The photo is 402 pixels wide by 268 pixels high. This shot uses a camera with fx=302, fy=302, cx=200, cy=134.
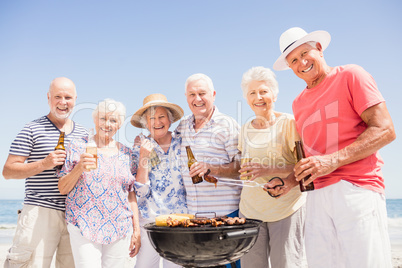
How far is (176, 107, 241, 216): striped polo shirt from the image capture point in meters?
3.75

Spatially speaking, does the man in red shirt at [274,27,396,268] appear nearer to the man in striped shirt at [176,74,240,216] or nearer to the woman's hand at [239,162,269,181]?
the woman's hand at [239,162,269,181]

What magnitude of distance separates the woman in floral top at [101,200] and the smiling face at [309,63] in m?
2.25

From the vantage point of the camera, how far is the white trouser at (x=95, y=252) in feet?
11.1

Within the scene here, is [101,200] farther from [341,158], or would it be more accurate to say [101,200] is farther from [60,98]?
[341,158]

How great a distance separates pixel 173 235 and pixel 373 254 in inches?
65.6

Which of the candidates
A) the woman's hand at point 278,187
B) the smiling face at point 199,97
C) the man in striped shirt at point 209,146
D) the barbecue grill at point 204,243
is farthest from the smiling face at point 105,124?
the woman's hand at point 278,187

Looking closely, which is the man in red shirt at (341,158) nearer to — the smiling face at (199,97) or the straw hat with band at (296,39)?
the straw hat with band at (296,39)

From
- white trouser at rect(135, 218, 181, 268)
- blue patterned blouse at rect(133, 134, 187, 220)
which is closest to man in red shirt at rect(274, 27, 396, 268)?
blue patterned blouse at rect(133, 134, 187, 220)

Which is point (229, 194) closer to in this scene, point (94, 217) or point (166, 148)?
point (166, 148)

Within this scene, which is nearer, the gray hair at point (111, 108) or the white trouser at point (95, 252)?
the white trouser at point (95, 252)

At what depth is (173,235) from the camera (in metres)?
2.46

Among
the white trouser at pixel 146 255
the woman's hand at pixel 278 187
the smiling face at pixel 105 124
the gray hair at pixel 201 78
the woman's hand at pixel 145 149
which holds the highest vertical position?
the gray hair at pixel 201 78

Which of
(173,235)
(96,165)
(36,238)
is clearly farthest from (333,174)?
(36,238)

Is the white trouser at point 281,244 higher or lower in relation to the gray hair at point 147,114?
lower
